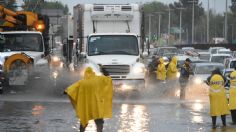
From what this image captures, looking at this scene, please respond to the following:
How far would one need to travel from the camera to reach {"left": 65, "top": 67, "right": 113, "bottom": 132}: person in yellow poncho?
45.8ft

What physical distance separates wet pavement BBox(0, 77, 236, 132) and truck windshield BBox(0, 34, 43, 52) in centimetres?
129

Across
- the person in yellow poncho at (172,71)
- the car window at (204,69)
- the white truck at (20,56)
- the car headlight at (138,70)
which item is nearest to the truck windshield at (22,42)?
the white truck at (20,56)

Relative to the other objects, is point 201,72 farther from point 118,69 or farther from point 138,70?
point 118,69

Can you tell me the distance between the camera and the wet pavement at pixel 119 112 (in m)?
16.9

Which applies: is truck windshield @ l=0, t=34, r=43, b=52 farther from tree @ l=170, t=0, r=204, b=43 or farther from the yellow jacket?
tree @ l=170, t=0, r=204, b=43

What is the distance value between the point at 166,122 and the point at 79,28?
1203cm

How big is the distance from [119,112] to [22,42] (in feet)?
26.3

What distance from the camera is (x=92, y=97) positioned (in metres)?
14.0

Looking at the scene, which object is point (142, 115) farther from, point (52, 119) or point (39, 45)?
point (39, 45)

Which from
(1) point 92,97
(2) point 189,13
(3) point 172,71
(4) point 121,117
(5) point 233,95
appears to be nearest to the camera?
(1) point 92,97

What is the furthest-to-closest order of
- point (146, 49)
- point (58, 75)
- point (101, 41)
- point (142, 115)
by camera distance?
point (58, 75) < point (146, 49) < point (101, 41) < point (142, 115)

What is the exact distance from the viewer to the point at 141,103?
24.1m

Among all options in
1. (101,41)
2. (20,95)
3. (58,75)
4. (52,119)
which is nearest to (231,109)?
(52,119)

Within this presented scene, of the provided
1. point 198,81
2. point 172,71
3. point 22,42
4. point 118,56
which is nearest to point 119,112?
point 118,56
